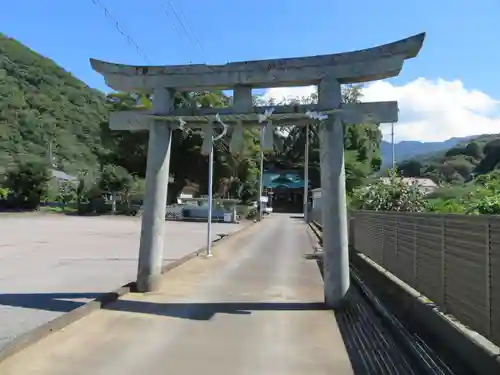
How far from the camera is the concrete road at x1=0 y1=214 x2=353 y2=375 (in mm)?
6391

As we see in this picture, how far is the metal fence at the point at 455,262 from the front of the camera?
568cm

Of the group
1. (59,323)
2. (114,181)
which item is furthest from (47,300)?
(114,181)

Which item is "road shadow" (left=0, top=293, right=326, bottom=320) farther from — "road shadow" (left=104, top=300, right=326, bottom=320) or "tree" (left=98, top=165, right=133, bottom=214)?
"tree" (left=98, top=165, right=133, bottom=214)

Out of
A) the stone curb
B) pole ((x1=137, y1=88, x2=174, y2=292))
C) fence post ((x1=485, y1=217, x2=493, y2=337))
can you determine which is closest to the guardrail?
fence post ((x1=485, y1=217, x2=493, y2=337))

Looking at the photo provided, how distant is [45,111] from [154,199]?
99.0 metres

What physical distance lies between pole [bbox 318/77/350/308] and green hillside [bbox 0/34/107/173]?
263 ft

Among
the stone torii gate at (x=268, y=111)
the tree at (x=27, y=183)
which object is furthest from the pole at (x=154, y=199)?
the tree at (x=27, y=183)

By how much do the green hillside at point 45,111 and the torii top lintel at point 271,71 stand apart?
77381 millimetres

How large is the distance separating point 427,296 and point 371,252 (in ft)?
24.6

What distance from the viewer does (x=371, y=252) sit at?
1591cm

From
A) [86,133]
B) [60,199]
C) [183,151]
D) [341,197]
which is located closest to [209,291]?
[341,197]

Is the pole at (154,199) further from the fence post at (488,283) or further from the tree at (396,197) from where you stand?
the tree at (396,197)

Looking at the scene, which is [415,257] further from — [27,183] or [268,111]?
[27,183]

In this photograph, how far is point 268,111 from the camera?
10.9 meters
